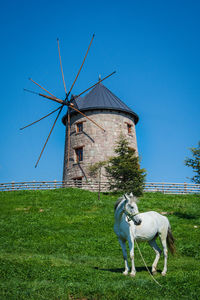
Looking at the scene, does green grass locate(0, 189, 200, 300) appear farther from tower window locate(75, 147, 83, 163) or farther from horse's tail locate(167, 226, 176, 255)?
tower window locate(75, 147, 83, 163)

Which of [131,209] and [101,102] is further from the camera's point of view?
[101,102]

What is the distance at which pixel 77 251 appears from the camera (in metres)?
12.5

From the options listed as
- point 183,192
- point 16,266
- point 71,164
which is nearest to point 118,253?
point 16,266

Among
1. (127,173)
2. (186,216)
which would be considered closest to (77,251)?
(186,216)

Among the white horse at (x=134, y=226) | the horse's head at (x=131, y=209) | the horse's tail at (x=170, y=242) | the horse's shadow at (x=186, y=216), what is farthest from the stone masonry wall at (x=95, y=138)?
the horse's head at (x=131, y=209)

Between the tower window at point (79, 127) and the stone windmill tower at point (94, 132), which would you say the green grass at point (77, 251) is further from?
the tower window at point (79, 127)

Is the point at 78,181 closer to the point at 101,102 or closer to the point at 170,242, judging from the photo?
the point at 101,102

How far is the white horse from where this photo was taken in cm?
819

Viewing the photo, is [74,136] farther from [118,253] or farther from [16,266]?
[16,266]

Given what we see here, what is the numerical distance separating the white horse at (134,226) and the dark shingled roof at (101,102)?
26420mm

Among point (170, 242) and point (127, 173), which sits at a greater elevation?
point (127, 173)

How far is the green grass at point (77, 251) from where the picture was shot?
6.45 m

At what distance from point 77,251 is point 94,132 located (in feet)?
74.9

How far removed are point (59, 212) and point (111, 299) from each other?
1445 centimetres
